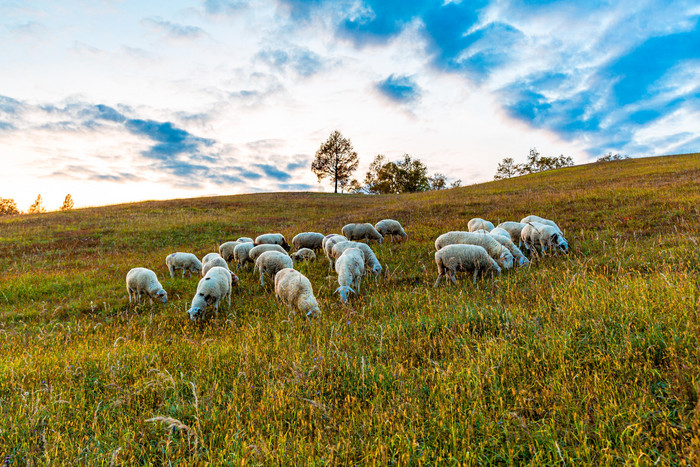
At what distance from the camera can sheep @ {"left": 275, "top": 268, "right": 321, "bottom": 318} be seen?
21.6ft

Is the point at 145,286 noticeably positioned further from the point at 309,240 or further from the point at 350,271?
the point at 309,240

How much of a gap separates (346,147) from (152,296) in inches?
2644

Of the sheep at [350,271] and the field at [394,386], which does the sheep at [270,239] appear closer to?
the sheep at [350,271]

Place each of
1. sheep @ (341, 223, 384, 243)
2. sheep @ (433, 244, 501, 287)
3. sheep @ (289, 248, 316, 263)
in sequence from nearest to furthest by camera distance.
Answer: sheep @ (433, 244, 501, 287) → sheep @ (289, 248, 316, 263) → sheep @ (341, 223, 384, 243)

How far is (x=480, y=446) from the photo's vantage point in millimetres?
2211

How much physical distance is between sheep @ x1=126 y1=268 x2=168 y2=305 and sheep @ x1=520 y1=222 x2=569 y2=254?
37.4 feet

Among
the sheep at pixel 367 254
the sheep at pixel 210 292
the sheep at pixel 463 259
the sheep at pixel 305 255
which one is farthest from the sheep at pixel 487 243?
the sheep at pixel 210 292

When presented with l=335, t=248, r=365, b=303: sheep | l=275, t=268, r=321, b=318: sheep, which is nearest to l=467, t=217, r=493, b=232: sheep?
l=335, t=248, r=365, b=303: sheep

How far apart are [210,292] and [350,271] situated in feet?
11.9

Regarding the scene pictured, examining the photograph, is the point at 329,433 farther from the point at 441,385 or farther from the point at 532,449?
the point at 532,449

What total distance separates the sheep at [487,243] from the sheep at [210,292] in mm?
6717

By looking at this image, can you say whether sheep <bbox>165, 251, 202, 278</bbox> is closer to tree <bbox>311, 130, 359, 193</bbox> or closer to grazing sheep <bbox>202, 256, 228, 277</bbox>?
grazing sheep <bbox>202, 256, 228, 277</bbox>

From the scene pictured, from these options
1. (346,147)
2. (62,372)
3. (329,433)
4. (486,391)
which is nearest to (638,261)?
(486,391)

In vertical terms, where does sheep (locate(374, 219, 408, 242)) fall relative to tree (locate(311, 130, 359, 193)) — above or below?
below
